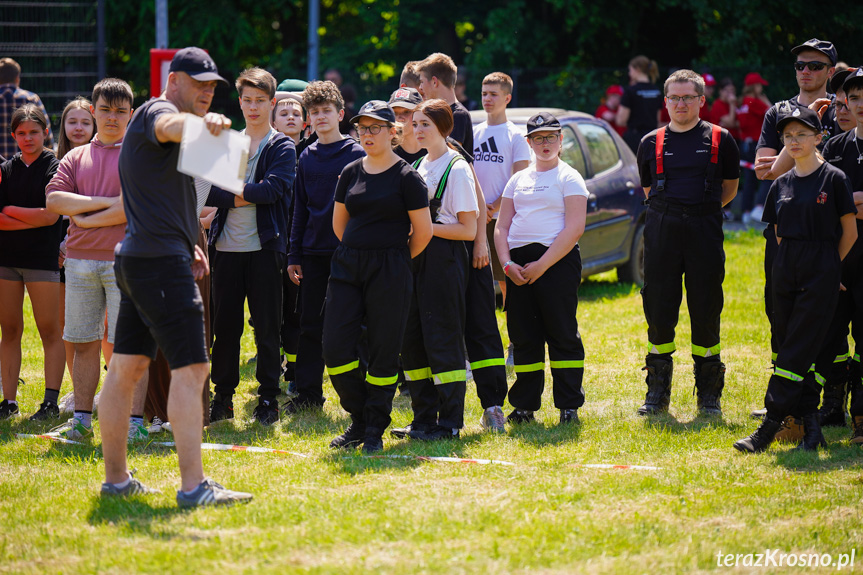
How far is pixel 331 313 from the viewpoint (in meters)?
5.90

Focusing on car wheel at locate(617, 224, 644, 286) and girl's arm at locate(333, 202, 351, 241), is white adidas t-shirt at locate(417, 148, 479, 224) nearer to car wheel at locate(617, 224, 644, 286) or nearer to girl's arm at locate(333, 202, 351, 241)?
girl's arm at locate(333, 202, 351, 241)

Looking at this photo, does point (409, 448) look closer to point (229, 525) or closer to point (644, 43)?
point (229, 525)

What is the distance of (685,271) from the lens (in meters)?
6.82

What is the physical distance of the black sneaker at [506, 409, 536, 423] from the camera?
6668 millimetres

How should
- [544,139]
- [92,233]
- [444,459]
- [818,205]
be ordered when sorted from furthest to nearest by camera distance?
[544,139] → [92,233] → [818,205] → [444,459]

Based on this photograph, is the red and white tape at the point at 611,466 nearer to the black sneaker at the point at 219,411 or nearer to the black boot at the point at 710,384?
the black boot at the point at 710,384

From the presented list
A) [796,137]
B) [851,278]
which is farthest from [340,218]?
[851,278]

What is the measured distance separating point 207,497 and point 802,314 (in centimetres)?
353

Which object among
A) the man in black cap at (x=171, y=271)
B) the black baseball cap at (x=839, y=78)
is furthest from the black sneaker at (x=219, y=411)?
the black baseball cap at (x=839, y=78)

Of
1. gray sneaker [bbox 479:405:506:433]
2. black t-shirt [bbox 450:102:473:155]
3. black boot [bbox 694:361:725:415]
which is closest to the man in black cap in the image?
gray sneaker [bbox 479:405:506:433]

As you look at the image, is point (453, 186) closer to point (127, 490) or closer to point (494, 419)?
point (494, 419)

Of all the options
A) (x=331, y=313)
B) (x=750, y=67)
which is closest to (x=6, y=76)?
(x=331, y=313)

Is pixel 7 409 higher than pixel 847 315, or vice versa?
pixel 847 315

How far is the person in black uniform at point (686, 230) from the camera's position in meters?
6.66
